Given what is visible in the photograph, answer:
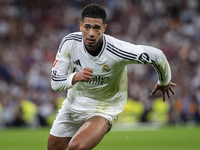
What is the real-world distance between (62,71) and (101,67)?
52cm

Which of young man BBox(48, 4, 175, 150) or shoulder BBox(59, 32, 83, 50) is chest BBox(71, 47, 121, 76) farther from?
shoulder BBox(59, 32, 83, 50)

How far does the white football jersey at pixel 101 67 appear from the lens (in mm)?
5172

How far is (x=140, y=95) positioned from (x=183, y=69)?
2.50 meters

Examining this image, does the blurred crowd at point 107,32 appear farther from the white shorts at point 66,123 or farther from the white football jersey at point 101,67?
the white football jersey at point 101,67

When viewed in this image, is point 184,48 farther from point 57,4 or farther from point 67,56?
point 67,56

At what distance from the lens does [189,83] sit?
17453 millimetres

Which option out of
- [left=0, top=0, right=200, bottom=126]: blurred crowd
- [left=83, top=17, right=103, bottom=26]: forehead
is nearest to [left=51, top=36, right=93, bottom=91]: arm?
[left=83, top=17, right=103, bottom=26]: forehead

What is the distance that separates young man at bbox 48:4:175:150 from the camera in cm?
504

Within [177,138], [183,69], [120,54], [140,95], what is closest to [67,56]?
[120,54]

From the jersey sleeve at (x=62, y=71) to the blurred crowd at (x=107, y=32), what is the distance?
11.1m

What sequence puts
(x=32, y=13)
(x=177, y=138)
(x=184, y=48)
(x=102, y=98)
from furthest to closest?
(x=32, y=13) < (x=184, y=48) < (x=177, y=138) < (x=102, y=98)

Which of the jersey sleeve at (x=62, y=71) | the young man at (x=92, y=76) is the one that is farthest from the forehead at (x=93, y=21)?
the jersey sleeve at (x=62, y=71)

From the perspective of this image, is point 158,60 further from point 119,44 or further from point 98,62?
point 98,62

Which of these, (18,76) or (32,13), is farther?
(32,13)
